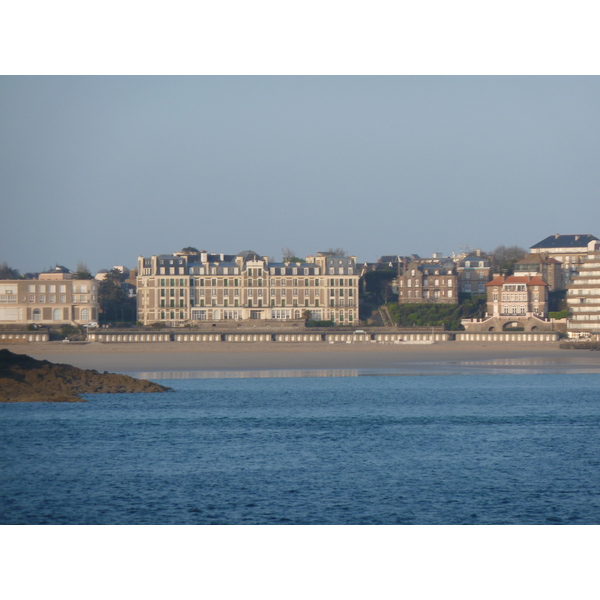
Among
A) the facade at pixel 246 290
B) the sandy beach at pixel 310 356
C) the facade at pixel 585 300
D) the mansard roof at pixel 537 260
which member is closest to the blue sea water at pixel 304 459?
the sandy beach at pixel 310 356

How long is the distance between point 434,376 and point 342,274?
129 ft

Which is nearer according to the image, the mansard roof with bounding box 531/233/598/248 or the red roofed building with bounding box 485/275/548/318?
the red roofed building with bounding box 485/275/548/318

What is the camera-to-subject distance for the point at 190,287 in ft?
273

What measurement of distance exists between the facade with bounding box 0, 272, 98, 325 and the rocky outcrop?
37595mm

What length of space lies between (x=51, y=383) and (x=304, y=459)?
16.6 m

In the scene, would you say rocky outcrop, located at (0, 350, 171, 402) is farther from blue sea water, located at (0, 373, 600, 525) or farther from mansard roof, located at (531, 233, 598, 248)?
mansard roof, located at (531, 233, 598, 248)

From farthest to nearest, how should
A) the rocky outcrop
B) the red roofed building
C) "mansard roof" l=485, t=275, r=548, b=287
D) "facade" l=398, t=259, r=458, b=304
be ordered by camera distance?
"facade" l=398, t=259, r=458, b=304 < "mansard roof" l=485, t=275, r=548, b=287 < the red roofed building < the rocky outcrop

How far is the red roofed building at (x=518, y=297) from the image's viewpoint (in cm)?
7694

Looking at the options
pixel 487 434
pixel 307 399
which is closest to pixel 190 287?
pixel 307 399

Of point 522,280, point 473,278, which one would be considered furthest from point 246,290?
point 522,280

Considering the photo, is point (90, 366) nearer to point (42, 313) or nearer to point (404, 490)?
point (42, 313)

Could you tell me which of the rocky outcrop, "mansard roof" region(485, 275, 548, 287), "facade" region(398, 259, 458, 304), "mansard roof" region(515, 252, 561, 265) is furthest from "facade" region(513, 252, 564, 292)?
the rocky outcrop

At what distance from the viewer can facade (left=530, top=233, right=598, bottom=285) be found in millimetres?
91188

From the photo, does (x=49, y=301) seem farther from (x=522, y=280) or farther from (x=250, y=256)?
(x=522, y=280)
